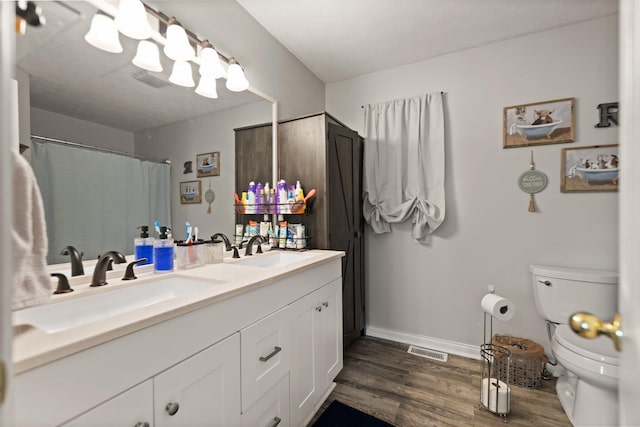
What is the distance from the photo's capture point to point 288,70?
2395 millimetres

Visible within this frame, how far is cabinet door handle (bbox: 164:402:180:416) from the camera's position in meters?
0.81

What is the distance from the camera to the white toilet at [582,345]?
4.64 ft

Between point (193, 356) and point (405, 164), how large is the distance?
2.16m

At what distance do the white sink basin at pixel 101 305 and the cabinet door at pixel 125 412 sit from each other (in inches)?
10.3

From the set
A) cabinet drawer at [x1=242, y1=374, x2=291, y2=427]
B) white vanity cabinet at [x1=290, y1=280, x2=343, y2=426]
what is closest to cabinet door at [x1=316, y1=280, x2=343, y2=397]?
white vanity cabinet at [x1=290, y1=280, x2=343, y2=426]

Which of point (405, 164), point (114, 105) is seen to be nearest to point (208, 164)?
point (114, 105)

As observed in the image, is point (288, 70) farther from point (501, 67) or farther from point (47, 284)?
point (47, 284)

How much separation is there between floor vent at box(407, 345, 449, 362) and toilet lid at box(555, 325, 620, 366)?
0.86 meters

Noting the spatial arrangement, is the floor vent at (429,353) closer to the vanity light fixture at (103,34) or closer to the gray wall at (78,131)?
the gray wall at (78,131)

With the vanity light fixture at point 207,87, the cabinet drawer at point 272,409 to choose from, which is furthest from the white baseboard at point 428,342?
the vanity light fixture at point 207,87

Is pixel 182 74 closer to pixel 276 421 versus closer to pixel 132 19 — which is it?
pixel 132 19

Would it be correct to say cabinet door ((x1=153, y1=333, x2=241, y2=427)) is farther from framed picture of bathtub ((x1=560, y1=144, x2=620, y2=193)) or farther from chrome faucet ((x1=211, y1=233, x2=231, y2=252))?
framed picture of bathtub ((x1=560, y1=144, x2=620, y2=193))

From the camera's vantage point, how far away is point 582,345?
150 cm

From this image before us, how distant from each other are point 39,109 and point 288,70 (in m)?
1.75
